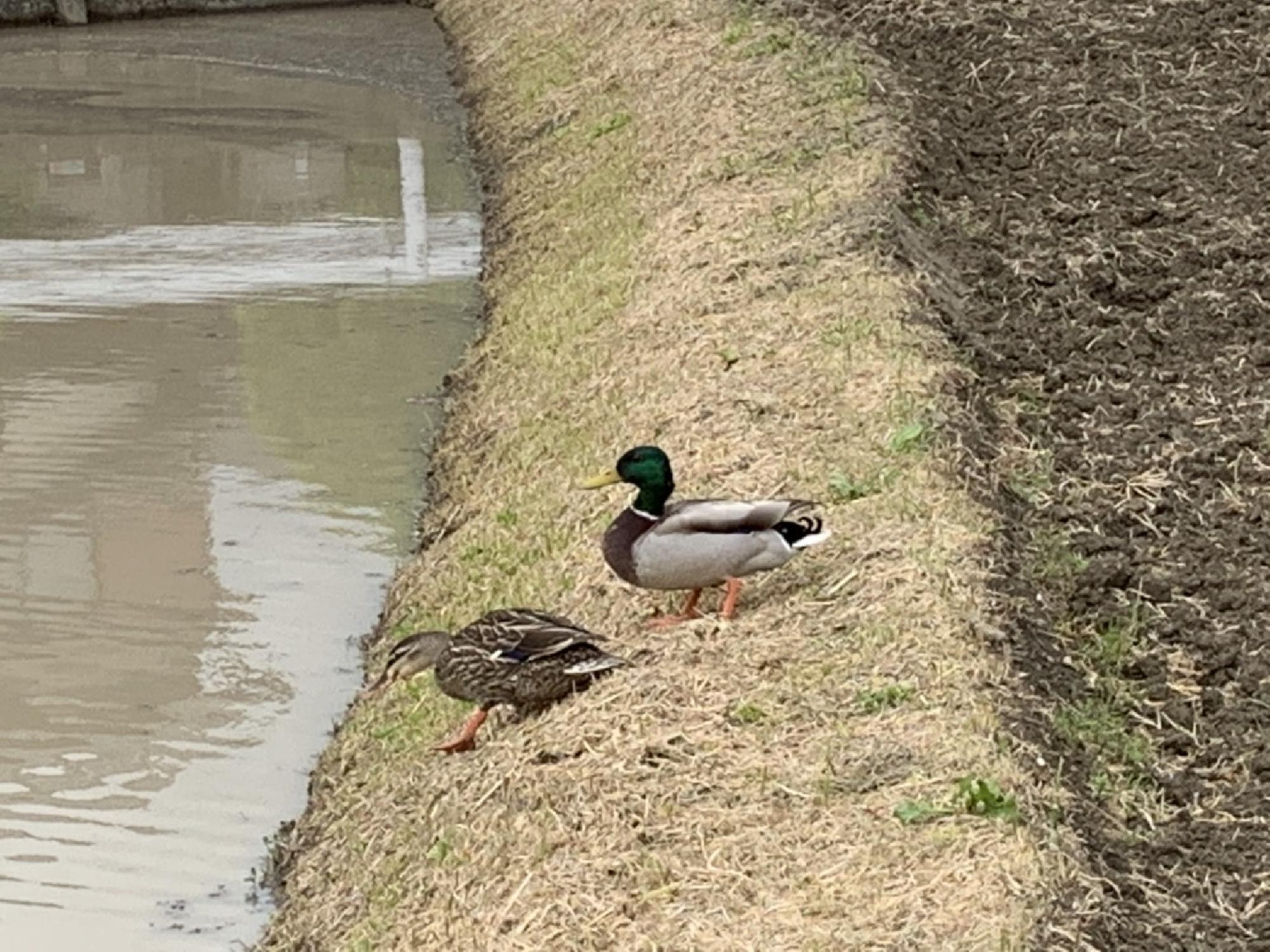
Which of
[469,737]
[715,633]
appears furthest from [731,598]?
[469,737]

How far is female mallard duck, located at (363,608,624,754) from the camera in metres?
7.27

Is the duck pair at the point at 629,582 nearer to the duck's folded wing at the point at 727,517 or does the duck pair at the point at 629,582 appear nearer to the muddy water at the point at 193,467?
the duck's folded wing at the point at 727,517

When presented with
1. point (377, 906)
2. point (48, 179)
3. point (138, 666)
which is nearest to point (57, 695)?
point (138, 666)

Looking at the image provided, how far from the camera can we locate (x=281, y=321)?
1462 cm

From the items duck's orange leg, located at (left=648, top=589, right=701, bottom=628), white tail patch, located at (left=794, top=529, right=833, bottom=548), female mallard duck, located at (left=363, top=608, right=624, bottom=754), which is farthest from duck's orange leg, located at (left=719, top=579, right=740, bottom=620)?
female mallard duck, located at (left=363, top=608, right=624, bottom=754)

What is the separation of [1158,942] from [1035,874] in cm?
33

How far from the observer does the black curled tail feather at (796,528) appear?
7.55 m

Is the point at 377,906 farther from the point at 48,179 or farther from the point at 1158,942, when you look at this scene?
the point at 48,179

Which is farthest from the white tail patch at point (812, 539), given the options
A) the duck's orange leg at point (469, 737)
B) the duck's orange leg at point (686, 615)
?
the duck's orange leg at point (469, 737)

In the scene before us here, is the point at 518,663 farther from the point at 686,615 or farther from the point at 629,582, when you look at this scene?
the point at 686,615

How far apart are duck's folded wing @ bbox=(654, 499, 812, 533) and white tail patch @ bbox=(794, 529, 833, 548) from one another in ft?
0.33

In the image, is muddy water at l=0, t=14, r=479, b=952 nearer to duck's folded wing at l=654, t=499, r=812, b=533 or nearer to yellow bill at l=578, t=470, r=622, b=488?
yellow bill at l=578, t=470, r=622, b=488

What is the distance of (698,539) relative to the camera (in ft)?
24.6

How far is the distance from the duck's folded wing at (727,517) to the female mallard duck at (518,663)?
0.45m
